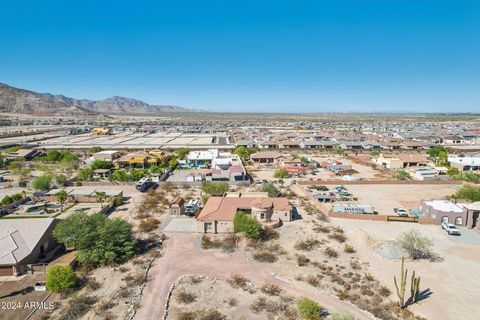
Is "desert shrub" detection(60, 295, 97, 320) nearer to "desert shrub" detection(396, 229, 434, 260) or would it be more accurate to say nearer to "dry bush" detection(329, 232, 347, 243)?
"dry bush" detection(329, 232, 347, 243)

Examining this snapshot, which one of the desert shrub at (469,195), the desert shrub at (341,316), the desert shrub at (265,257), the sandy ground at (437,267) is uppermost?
the desert shrub at (469,195)

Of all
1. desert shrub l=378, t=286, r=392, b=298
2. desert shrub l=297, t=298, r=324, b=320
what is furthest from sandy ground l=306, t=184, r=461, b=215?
desert shrub l=297, t=298, r=324, b=320

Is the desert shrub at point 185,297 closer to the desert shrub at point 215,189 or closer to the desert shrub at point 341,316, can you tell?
the desert shrub at point 341,316

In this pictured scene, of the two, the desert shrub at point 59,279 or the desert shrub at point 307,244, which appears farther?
the desert shrub at point 307,244

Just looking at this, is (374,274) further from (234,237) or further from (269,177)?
(269,177)

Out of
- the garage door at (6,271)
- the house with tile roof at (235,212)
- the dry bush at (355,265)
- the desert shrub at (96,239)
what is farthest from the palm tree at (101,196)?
the dry bush at (355,265)

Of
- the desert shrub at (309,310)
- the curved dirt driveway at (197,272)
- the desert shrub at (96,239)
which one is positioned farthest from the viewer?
the desert shrub at (96,239)

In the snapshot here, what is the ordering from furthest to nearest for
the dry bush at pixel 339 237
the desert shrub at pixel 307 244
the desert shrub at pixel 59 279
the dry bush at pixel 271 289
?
the dry bush at pixel 339 237 → the desert shrub at pixel 307 244 → the dry bush at pixel 271 289 → the desert shrub at pixel 59 279
